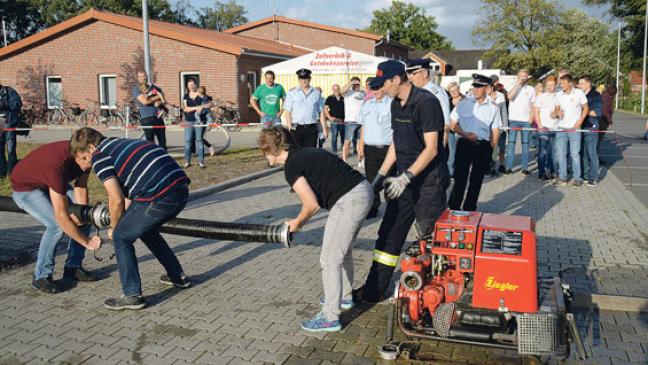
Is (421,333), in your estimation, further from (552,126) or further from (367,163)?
(552,126)

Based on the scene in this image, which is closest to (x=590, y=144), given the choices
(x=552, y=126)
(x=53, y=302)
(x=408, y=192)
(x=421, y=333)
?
(x=552, y=126)

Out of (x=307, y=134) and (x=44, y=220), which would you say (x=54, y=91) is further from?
(x=44, y=220)

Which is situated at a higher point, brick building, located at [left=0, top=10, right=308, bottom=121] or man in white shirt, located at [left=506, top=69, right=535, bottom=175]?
brick building, located at [left=0, top=10, right=308, bottom=121]

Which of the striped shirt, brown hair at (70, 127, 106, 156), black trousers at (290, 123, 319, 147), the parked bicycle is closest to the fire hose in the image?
the striped shirt

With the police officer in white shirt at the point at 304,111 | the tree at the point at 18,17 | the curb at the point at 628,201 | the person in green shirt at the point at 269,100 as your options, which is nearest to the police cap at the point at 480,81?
the curb at the point at 628,201

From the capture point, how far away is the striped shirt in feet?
15.2

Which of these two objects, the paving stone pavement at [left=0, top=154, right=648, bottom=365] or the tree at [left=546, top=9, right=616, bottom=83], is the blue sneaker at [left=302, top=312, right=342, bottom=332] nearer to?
the paving stone pavement at [left=0, top=154, right=648, bottom=365]

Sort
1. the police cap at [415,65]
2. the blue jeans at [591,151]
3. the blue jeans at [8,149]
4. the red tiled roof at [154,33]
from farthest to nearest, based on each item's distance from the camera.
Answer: the red tiled roof at [154,33] < the blue jeans at [8,149] < the blue jeans at [591,151] < the police cap at [415,65]

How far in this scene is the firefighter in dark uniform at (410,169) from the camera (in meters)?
4.71

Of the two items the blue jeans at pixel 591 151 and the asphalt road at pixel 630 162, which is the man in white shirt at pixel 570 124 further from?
the asphalt road at pixel 630 162

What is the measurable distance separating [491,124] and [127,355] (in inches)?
221

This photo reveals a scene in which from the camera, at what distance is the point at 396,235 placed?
4.81 m

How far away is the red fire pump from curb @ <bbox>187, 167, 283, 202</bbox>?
18.9 feet

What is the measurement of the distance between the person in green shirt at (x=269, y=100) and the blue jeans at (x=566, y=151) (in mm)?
5552
